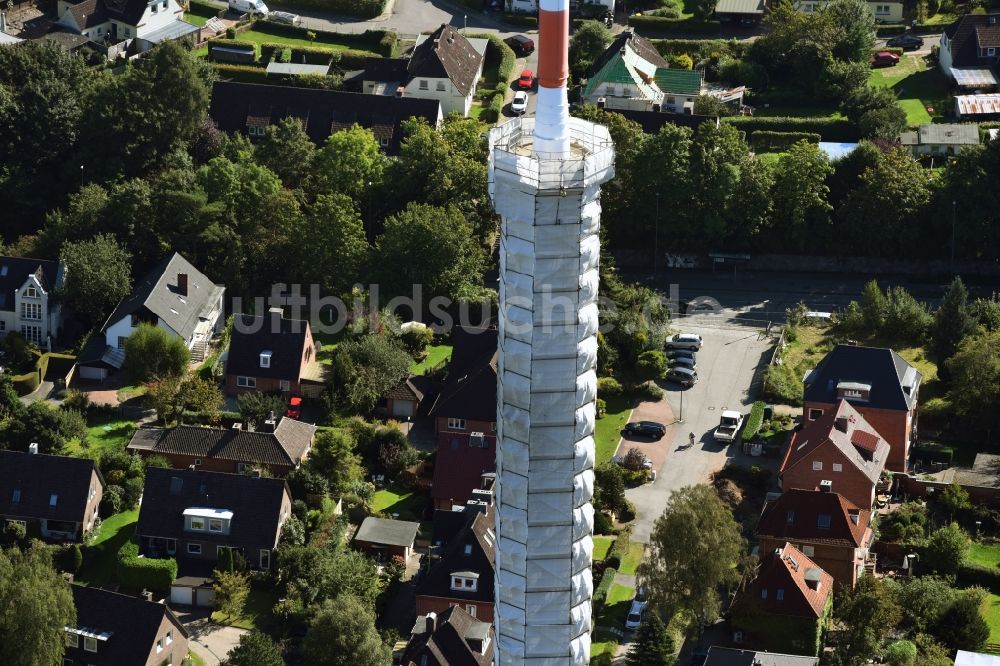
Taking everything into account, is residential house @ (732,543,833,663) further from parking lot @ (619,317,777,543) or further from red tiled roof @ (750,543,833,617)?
parking lot @ (619,317,777,543)

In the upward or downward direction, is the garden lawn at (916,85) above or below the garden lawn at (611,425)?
above

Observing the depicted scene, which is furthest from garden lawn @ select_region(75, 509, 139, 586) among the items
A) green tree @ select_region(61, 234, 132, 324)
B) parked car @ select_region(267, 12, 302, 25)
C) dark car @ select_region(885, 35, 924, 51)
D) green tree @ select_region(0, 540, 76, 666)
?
dark car @ select_region(885, 35, 924, 51)

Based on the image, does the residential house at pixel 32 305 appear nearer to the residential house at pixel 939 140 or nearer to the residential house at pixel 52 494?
the residential house at pixel 52 494

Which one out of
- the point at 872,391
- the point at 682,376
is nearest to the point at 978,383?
the point at 872,391

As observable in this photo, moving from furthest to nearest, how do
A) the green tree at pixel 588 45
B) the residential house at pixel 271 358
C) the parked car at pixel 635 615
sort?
the green tree at pixel 588 45 → the residential house at pixel 271 358 → the parked car at pixel 635 615

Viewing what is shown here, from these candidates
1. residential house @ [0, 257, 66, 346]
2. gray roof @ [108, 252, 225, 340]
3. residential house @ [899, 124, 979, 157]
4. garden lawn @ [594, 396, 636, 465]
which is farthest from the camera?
residential house @ [899, 124, 979, 157]

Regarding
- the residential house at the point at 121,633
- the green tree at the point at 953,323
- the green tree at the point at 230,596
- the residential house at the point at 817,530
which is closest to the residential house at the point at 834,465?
the residential house at the point at 817,530

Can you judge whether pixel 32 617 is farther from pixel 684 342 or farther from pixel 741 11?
pixel 741 11

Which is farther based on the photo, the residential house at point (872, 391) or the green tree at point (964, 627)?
the residential house at point (872, 391)
